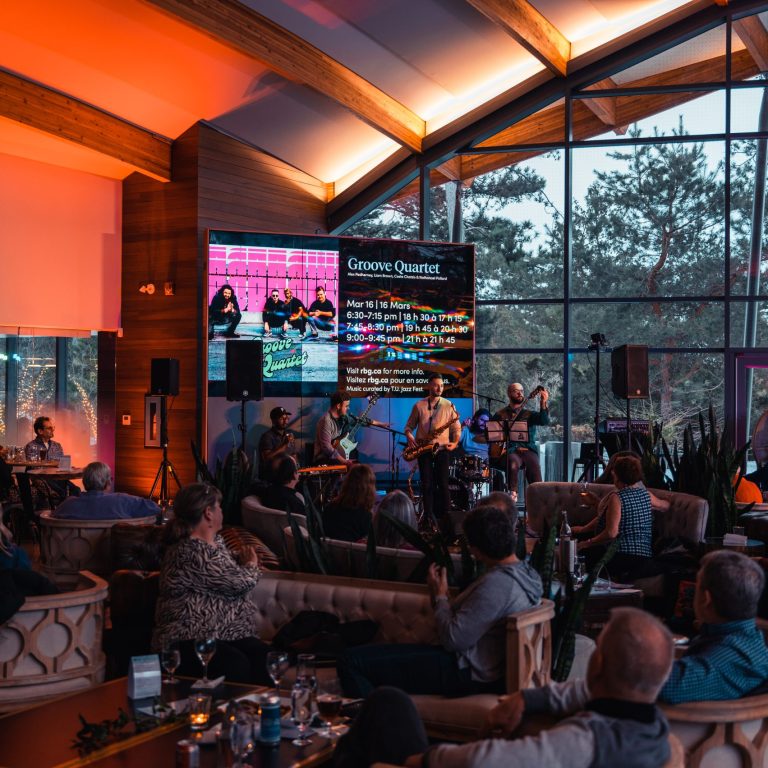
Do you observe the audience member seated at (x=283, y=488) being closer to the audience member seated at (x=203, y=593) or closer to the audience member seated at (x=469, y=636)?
the audience member seated at (x=203, y=593)

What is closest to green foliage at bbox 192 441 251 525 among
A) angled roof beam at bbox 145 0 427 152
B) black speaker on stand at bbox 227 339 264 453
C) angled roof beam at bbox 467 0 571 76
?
black speaker on stand at bbox 227 339 264 453

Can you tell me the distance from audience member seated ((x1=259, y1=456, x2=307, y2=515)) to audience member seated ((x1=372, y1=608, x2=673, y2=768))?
449 centimetres

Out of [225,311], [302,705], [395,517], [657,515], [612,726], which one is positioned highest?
[225,311]

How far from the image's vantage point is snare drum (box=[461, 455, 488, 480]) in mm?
11734

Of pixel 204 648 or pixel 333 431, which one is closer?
pixel 204 648

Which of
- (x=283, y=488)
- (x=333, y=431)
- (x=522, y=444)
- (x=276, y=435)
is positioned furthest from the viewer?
(x=522, y=444)

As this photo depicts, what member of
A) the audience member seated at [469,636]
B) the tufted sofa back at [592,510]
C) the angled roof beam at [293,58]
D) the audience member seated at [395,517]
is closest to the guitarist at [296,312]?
the angled roof beam at [293,58]

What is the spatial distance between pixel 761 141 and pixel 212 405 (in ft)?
24.7

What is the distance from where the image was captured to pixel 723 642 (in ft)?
10.00

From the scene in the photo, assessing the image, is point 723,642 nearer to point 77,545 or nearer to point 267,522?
point 267,522

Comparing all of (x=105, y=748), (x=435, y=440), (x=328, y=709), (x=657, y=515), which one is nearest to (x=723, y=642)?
(x=328, y=709)

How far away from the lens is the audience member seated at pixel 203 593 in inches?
165

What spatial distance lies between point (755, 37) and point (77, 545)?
1087 centimetres

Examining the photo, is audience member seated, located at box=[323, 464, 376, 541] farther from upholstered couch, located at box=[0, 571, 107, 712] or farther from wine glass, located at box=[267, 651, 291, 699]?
wine glass, located at box=[267, 651, 291, 699]
